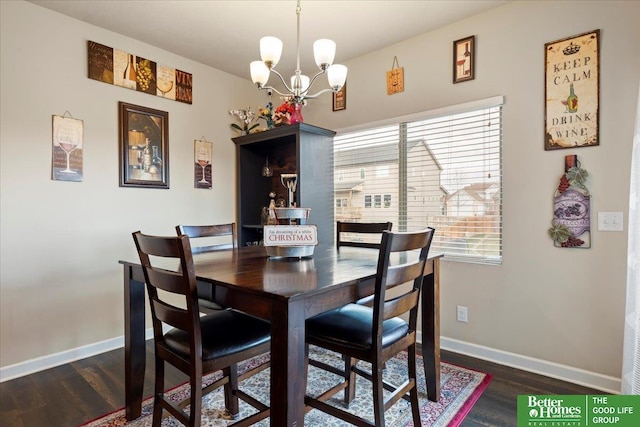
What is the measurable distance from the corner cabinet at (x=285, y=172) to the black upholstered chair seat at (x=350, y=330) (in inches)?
60.1

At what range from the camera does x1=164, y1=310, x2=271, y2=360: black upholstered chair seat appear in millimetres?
1390

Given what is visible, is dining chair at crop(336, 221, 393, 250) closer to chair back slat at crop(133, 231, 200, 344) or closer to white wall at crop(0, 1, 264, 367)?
chair back slat at crop(133, 231, 200, 344)

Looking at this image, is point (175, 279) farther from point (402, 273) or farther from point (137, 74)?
point (137, 74)

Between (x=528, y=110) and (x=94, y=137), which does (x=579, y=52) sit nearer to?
(x=528, y=110)

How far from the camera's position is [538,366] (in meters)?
2.30

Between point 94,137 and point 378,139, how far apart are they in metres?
2.32

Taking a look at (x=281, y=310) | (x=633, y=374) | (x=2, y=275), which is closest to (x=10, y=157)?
(x=2, y=275)

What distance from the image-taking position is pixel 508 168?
2.42 metres

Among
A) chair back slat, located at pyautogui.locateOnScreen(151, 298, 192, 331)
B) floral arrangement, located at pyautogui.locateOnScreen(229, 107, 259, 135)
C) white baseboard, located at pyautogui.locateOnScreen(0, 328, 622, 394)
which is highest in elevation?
floral arrangement, located at pyautogui.locateOnScreen(229, 107, 259, 135)

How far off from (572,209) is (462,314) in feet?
3.45

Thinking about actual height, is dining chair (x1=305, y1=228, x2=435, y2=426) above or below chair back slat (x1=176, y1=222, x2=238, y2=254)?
Answer: below

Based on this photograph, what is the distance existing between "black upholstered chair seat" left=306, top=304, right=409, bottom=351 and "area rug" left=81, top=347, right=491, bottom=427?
56 centimetres

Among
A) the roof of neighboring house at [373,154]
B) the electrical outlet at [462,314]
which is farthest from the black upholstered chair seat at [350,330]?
the roof of neighboring house at [373,154]

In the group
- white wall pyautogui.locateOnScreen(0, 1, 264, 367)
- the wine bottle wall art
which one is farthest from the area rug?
the wine bottle wall art
